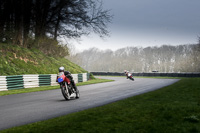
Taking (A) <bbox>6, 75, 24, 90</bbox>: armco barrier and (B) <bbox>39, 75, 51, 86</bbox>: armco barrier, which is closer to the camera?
(A) <bbox>6, 75, 24, 90</bbox>: armco barrier

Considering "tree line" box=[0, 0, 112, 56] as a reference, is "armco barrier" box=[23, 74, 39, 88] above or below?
below

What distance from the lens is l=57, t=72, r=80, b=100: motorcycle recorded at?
939cm

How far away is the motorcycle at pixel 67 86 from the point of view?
939 centimetres

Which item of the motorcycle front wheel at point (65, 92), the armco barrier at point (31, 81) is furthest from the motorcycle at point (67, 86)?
→ the armco barrier at point (31, 81)

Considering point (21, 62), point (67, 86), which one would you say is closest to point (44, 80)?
point (21, 62)

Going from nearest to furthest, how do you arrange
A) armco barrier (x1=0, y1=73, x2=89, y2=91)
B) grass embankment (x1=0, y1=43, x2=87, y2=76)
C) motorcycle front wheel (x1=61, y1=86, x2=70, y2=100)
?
1. motorcycle front wheel (x1=61, y1=86, x2=70, y2=100)
2. armco barrier (x1=0, y1=73, x2=89, y2=91)
3. grass embankment (x1=0, y1=43, x2=87, y2=76)

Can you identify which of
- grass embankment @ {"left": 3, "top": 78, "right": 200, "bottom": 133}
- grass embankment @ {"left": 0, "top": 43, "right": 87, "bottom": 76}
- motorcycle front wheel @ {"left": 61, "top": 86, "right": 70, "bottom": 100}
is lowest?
grass embankment @ {"left": 3, "top": 78, "right": 200, "bottom": 133}

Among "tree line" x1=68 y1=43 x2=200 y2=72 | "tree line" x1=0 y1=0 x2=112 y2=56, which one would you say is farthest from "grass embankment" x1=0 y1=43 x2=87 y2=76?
"tree line" x1=68 y1=43 x2=200 y2=72

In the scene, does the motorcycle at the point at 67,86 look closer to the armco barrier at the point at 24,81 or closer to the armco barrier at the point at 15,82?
the armco barrier at the point at 24,81

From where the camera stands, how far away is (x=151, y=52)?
335ft

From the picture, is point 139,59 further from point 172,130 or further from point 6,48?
point 172,130

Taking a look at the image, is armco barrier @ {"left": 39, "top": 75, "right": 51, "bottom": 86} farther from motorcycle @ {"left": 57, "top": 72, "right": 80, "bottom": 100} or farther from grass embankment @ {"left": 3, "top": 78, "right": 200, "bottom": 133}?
grass embankment @ {"left": 3, "top": 78, "right": 200, "bottom": 133}

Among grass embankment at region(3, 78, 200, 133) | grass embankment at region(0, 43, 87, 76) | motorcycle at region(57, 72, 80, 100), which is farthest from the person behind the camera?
grass embankment at region(0, 43, 87, 76)

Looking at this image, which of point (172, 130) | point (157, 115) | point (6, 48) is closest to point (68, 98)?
point (157, 115)
